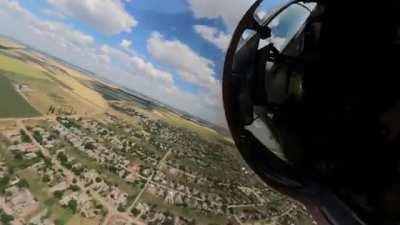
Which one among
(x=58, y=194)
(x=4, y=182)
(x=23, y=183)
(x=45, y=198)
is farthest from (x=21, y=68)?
(x=58, y=194)

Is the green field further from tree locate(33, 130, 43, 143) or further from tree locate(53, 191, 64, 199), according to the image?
tree locate(53, 191, 64, 199)

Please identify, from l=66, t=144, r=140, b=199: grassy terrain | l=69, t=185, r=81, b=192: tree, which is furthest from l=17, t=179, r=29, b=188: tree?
l=66, t=144, r=140, b=199: grassy terrain

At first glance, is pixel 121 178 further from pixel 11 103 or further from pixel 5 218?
pixel 5 218

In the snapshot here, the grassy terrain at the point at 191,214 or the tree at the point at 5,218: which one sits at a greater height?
the grassy terrain at the point at 191,214

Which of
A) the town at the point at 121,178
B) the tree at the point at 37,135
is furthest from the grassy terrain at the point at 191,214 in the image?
the tree at the point at 37,135

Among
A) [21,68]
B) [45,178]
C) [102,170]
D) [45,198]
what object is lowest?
[45,198]

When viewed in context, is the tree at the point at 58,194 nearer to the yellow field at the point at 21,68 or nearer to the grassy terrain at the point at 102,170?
the grassy terrain at the point at 102,170
